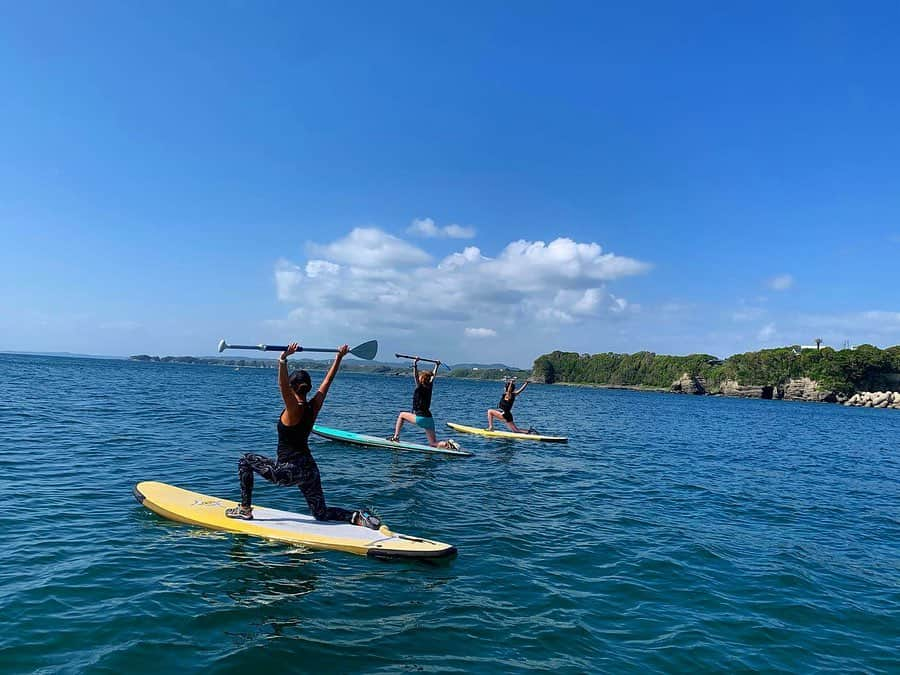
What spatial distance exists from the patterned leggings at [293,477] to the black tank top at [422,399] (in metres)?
8.82

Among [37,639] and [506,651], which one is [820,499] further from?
[37,639]

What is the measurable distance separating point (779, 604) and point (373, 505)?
734cm

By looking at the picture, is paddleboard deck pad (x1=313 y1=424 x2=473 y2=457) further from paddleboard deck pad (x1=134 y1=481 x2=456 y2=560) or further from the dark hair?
the dark hair

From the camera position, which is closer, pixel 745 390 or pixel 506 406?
pixel 506 406

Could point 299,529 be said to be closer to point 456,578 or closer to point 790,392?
point 456,578

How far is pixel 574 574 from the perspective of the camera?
7992 mm

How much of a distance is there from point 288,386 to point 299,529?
2.52m

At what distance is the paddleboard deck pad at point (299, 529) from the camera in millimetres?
8062

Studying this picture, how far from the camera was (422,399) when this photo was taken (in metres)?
18.2

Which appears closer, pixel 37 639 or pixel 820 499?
pixel 37 639

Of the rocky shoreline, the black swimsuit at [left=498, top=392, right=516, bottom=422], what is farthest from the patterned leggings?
→ the rocky shoreline

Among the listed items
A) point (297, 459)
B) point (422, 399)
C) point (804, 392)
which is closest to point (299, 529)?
point (297, 459)

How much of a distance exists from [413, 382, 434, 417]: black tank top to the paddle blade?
19.2 ft

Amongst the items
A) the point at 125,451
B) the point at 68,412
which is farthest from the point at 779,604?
the point at 68,412
